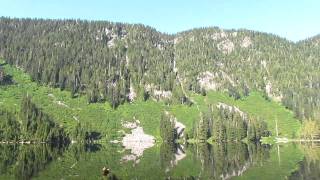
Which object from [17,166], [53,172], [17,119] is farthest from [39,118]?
[53,172]

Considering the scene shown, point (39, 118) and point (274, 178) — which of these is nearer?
point (274, 178)

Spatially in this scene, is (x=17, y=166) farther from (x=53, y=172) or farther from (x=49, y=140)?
(x=49, y=140)

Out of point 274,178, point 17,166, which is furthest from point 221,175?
point 17,166

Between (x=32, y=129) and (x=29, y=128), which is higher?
(x=29, y=128)

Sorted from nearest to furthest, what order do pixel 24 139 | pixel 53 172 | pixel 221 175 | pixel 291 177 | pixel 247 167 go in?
pixel 291 177 < pixel 221 175 < pixel 53 172 < pixel 247 167 < pixel 24 139

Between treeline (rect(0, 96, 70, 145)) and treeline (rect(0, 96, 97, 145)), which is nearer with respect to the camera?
treeline (rect(0, 96, 70, 145))

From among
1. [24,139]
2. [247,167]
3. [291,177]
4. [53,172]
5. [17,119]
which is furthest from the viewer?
[17,119]

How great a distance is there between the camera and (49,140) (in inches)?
7200

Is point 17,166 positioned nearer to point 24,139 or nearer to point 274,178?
point 274,178

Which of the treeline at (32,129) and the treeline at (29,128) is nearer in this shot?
the treeline at (29,128)

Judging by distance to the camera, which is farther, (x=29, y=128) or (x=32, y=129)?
(x=32, y=129)

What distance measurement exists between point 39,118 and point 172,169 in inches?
4832

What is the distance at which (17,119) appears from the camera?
193125mm

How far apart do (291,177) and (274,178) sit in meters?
2.32
